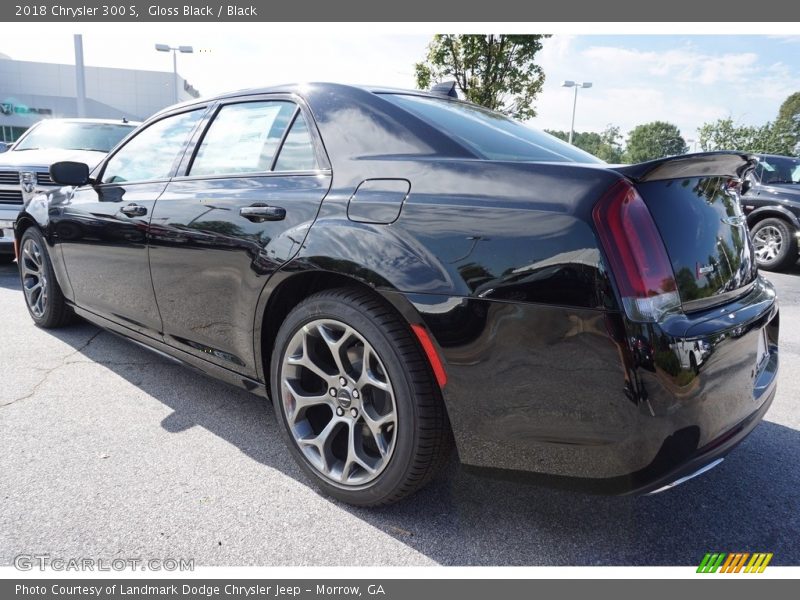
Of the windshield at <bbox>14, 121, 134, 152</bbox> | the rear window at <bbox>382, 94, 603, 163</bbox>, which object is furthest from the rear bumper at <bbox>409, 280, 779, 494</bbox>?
the windshield at <bbox>14, 121, 134, 152</bbox>

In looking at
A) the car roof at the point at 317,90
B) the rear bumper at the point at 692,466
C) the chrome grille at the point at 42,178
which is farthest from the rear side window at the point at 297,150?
the chrome grille at the point at 42,178

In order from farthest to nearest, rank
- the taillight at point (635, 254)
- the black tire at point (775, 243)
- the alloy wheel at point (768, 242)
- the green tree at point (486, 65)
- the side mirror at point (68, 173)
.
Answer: the green tree at point (486, 65), the alloy wheel at point (768, 242), the black tire at point (775, 243), the side mirror at point (68, 173), the taillight at point (635, 254)

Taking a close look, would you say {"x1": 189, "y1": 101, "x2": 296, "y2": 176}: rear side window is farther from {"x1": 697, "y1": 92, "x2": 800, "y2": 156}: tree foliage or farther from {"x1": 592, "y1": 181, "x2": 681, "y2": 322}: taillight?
{"x1": 697, "y1": 92, "x2": 800, "y2": 156}: tree foliage

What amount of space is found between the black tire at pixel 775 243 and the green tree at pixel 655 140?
85444mm

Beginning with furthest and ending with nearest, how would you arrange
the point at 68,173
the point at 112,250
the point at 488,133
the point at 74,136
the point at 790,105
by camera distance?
the point at 790,105 → the point at 74,136 → the point at 68,173 → the point at 112,250 → the point at 488,133

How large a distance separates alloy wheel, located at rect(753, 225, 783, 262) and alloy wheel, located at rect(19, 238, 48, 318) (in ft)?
29.3

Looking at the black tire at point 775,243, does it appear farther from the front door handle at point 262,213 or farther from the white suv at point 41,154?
the white suv at point 41,154

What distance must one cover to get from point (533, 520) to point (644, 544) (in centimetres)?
38

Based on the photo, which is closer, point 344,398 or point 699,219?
point 699,219

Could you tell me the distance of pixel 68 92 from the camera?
2245 inches

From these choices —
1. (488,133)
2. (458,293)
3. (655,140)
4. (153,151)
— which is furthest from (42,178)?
(655,140)

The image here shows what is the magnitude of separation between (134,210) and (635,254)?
2561 millimetres

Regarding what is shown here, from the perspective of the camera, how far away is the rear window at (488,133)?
2102 millimetres

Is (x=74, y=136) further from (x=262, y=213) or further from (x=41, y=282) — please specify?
(x=262, y=213)
